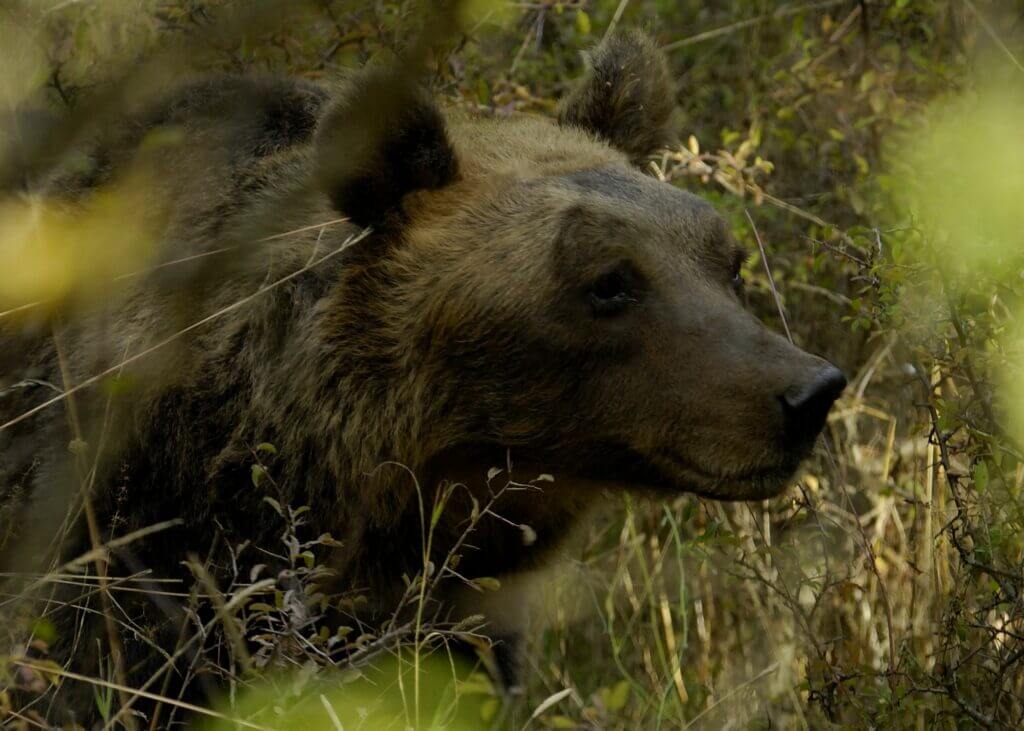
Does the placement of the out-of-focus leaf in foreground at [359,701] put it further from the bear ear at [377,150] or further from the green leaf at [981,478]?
the green leaf at [981,478]

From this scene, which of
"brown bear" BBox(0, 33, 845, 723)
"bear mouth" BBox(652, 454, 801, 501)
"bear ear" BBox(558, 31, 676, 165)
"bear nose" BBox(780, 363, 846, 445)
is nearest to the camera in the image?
"bear nose" BBox(780, 363, 846, 445)

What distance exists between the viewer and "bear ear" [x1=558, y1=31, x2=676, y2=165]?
423cm

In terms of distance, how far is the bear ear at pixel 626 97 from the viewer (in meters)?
4.23

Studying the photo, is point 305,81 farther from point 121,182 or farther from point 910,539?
point 910,539

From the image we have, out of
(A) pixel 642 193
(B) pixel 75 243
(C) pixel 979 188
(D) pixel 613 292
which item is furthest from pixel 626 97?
(B) pixel 75 243

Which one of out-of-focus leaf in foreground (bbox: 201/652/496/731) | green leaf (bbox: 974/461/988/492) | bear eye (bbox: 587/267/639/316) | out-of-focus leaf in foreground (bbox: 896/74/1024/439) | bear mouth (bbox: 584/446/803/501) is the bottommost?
out-of-focus leaf in foreground (bbox: 201/652/496/731)

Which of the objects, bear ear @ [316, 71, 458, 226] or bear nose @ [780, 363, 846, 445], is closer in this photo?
bear nose @ [780, 363, 846, 445]

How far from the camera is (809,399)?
3.15m

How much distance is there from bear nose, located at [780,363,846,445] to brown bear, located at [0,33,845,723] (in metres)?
0.02

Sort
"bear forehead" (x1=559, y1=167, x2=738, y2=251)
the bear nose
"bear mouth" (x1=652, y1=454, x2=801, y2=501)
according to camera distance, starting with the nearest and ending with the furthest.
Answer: the bear nose, "bear mouth" (x1=652, y1=454, x2=801, y2=501), "bear forehead" (x1=559, y1=167, x2=738, y2=251)

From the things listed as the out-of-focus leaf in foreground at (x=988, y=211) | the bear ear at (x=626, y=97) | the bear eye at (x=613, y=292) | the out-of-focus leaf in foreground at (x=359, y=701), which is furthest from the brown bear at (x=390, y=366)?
the out-of-focus leaf in foreground at (x=988, y=211)

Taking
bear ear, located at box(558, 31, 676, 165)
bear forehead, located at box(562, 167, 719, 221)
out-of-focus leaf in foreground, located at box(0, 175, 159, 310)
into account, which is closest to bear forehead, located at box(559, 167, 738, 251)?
bear forehead, located at box(562, 167, 719, 221)

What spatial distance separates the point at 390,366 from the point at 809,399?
115cm

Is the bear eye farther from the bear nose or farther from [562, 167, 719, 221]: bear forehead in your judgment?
the bear nose
